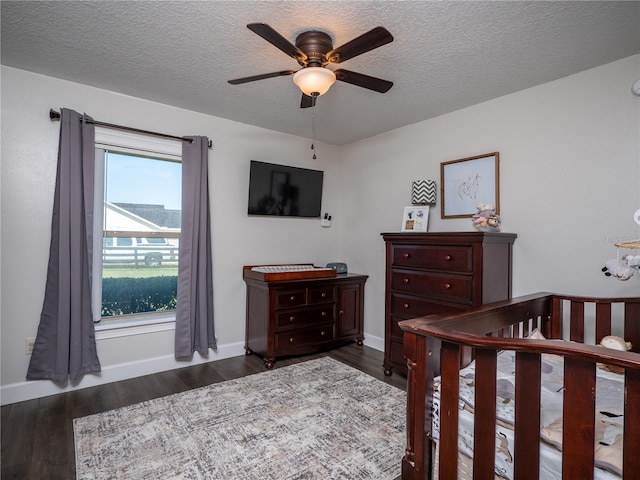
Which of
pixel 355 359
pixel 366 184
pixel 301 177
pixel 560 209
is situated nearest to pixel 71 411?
pixel 355 359

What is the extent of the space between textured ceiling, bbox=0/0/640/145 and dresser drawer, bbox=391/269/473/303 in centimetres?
148

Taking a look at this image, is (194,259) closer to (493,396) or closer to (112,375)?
(112,375)

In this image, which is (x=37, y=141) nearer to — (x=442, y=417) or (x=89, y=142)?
(x=89, y=142)

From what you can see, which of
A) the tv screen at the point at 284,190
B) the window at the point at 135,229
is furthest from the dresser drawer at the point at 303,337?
the tv screen at the point at 284,190

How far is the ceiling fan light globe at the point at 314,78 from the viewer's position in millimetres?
1803

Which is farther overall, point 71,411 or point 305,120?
point 305,120

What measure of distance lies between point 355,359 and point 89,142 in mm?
3019

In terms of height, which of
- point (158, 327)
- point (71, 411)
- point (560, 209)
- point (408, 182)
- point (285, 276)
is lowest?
point (71, 411)

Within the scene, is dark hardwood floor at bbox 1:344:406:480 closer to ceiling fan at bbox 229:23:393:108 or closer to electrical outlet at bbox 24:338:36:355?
electrical outlet at bbox 24:338:36:355

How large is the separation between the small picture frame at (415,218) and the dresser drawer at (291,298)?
122 centimetres

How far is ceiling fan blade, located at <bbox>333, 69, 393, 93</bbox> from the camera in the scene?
73.8 inches

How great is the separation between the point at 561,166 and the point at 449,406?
82.1 inches

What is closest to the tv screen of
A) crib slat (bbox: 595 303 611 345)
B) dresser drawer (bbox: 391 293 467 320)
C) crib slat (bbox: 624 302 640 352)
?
dresser drawer (bbox: 391 293 467 320)

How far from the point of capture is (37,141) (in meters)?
A: 2.47
